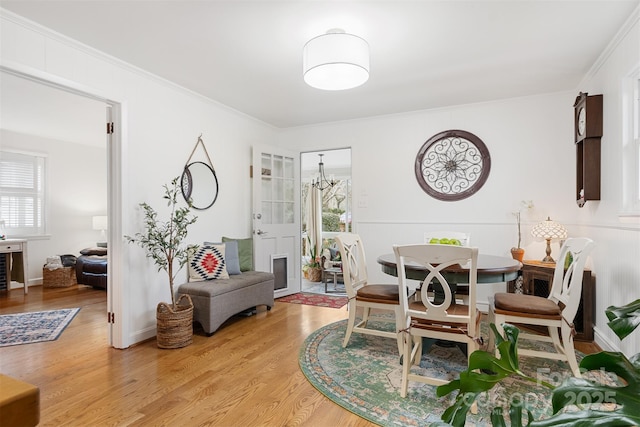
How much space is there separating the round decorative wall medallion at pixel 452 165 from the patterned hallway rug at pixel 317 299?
1813 mm

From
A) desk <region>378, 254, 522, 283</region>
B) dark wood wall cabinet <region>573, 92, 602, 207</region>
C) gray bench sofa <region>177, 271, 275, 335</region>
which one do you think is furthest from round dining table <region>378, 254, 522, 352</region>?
gray bench sofa <region>177, 271, 275, 335</region>

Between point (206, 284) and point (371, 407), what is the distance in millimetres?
1999

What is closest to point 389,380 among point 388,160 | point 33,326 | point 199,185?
point 199,185

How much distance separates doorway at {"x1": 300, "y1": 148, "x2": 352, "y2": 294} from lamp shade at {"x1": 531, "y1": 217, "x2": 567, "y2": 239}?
355 centimetres

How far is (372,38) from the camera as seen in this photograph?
2.46 m

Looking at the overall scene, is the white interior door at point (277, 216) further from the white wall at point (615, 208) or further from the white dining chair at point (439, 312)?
the white wall at point (615, 208)

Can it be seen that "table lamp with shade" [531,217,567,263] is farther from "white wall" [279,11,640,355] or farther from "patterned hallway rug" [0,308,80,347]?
"patterned hallway rug" [0,308,80,347]

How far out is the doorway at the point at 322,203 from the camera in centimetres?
663

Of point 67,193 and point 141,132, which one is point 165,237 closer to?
point 141,132

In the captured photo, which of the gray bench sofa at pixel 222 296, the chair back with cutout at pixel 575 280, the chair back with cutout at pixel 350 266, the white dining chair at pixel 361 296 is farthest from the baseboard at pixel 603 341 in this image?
the gray bench sofa at pixel 222 296

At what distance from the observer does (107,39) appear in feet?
8.17

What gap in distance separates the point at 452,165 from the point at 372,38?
84.1 inches

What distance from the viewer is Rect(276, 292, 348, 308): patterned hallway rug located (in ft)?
14.1

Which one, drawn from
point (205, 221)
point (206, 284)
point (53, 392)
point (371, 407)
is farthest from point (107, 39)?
point (371, 407)
